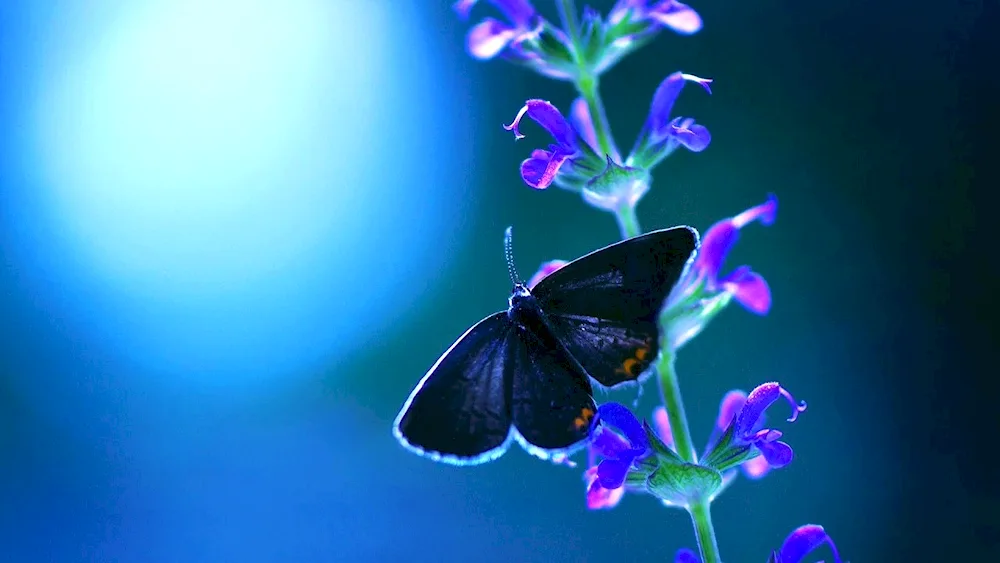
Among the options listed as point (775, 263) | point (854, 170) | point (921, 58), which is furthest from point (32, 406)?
point (921, 58)

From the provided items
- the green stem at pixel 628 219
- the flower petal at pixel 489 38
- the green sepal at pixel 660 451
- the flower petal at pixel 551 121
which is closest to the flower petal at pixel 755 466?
the green sepal at pixel 660 451

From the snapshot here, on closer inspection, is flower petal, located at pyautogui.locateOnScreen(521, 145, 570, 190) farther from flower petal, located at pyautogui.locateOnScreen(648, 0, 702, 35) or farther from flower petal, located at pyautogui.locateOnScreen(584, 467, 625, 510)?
flower petal, located at pyautogui.locateOnScreen(584, 467, 625, 510)

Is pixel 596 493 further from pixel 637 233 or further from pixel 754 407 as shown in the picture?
pixel 637 233

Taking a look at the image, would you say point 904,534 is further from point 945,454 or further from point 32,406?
point 32,406

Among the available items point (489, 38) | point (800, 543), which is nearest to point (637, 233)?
point (489, 38)

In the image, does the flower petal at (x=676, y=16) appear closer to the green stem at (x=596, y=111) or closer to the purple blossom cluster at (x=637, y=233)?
the purple blossom cluster at (x=637, y=233)
